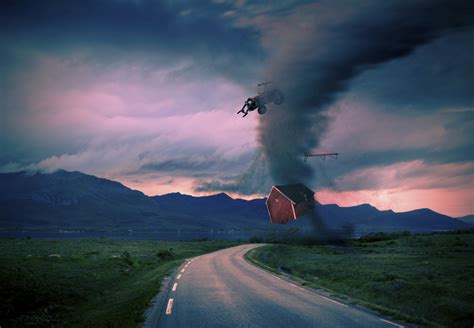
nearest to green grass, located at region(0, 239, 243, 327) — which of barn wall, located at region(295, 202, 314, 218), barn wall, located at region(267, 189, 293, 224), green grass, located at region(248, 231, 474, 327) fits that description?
green grass, located at region(248, 231, 474, 327)

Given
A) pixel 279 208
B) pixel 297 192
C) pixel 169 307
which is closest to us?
pixel 169 307

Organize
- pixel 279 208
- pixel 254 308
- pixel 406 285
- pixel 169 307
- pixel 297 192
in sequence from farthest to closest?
1. pixel 279 208
2. pixel 297 192
3. pixel 406 285
4. pixel 169 307
5. pixel 254 308

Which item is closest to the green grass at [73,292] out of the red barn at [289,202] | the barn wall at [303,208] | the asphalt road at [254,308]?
the asphalt road at [254,308]

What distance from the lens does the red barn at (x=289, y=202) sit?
37.1 meters

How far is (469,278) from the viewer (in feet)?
80.5

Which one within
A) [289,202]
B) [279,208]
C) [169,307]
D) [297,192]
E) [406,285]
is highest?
[297,192]

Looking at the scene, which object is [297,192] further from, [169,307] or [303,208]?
[169,307]

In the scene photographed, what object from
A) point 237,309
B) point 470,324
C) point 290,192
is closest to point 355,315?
point 237,309

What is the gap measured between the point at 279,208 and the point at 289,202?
→ 14.4 feet

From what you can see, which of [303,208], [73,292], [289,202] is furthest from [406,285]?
[73,292]

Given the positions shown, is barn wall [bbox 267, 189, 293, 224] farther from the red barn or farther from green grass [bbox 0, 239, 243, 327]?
green grass [bbox 0, 239, 243, 327]

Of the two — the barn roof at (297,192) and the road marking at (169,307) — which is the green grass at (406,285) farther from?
the road marking at (169,307)

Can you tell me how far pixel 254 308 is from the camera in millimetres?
14594

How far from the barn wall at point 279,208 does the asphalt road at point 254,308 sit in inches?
756
